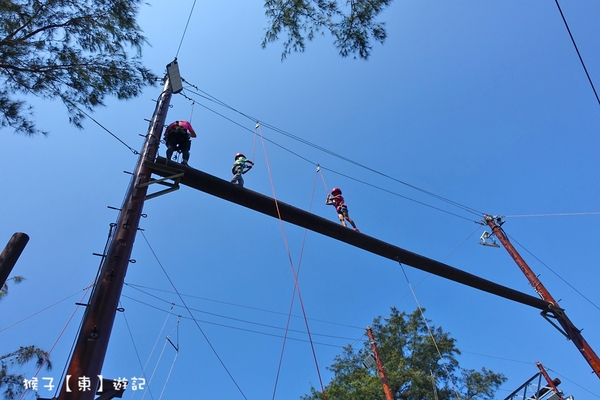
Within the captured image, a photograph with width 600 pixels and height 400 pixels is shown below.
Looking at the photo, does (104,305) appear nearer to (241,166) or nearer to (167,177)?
(167,177)

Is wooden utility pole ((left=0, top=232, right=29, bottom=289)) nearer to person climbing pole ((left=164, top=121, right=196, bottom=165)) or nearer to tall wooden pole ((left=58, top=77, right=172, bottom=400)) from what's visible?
tall wooden pole ((left=58, top=77, right=172, bottom=400))

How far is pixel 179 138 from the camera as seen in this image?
17.5 feet

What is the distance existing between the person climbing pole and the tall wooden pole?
672 millimetres

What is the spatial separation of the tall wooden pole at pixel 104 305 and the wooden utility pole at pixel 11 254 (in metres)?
0.69

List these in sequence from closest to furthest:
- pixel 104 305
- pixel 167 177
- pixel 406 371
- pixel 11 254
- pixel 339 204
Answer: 1. pixel 11 254
2. pixel 104 305
3. pixel 167 177
4. pixel 339 204
5. pixel 406 371

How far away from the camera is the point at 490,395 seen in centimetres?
2028

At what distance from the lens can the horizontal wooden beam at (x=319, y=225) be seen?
196 inches

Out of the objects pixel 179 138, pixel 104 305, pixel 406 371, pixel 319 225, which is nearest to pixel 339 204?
pixel 319 225

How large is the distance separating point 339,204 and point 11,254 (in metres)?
6.51

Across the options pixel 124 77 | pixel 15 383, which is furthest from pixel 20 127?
pixel 15 383

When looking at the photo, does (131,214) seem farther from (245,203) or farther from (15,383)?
(15,383)

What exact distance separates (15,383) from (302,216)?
905cm

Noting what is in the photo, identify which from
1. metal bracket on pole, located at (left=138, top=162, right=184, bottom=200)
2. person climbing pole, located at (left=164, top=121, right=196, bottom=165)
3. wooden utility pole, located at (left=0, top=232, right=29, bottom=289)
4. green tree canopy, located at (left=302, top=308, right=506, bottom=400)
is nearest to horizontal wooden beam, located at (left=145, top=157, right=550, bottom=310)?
metal bracket on pole, located at (left=138, top=162, right=184, bottom=200)

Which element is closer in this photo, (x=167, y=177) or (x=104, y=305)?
(x=104, y=305)
